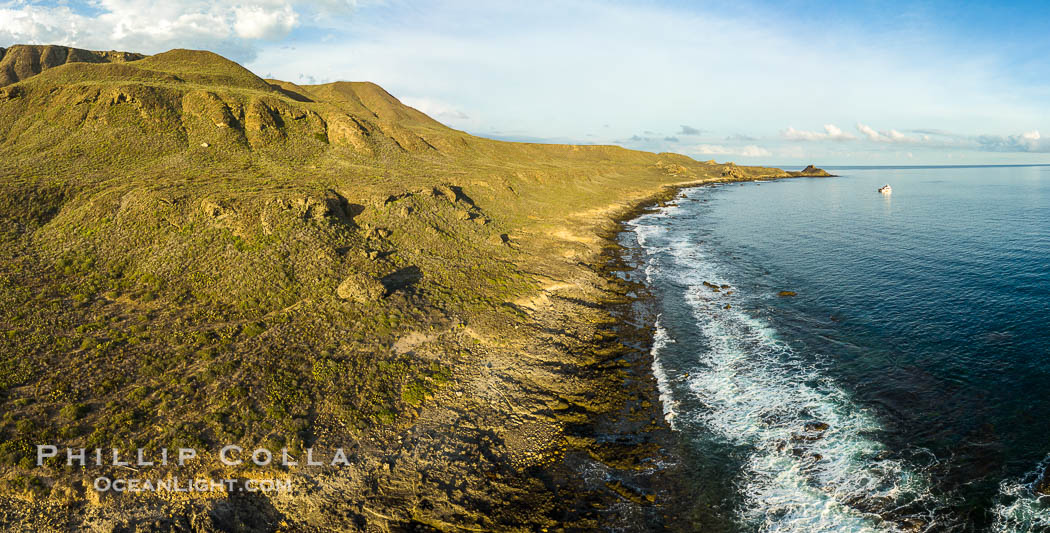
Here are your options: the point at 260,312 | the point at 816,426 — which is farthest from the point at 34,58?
the point at 816,426

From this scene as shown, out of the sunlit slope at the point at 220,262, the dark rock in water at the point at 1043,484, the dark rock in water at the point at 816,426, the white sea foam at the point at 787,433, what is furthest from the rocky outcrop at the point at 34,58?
the dark rock in water at the point at 1043,484

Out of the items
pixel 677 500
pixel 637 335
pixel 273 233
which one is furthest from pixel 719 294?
pixel 273 233

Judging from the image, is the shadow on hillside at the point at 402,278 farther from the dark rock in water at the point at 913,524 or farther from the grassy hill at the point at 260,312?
the dark rock in water at the point at 913,524

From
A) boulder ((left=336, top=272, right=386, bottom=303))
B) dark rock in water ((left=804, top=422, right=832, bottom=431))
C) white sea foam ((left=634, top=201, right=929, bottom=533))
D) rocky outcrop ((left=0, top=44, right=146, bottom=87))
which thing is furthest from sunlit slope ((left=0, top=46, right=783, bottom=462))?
rocky outcrop ((left=0, top=44, right=146, bottom=87))

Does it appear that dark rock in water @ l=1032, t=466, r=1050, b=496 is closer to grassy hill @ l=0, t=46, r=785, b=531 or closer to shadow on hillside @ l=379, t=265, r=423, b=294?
grassy hill @ l=0, t=46, r=785, b=531

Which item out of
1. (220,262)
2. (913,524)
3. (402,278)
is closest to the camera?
(913,524)

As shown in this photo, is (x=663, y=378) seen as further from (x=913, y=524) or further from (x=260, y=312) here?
(x=260, y=312)
